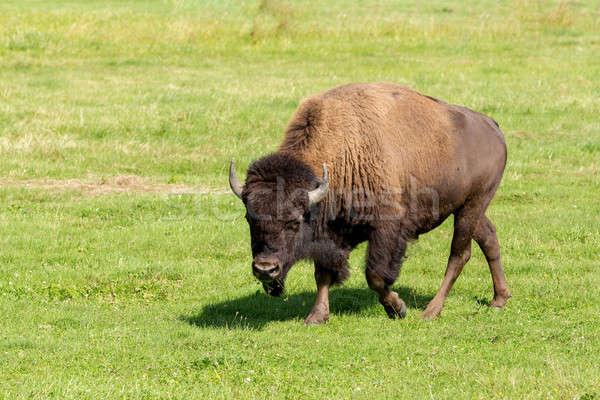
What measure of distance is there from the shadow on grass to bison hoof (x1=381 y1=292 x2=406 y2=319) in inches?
5.5

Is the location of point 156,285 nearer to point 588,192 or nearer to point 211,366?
point 211,366

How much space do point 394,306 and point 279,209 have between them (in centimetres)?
198

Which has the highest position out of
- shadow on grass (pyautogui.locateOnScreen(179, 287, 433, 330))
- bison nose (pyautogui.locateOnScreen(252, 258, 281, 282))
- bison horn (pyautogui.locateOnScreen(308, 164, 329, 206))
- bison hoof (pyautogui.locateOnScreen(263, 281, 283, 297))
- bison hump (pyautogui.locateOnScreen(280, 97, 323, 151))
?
bison hump (pyautogui.locateOnScreen(280, 97, 323, 151))

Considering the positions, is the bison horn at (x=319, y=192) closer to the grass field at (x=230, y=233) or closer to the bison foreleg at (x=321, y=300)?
the bison foreleg at (x=321, y=300)

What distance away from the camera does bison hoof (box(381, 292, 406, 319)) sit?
891cm

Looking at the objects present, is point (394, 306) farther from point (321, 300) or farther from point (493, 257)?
point (493, 257)

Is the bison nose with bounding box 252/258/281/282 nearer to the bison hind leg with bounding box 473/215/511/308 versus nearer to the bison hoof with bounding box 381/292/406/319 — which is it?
the bison hoof with bounding box 381/292/406/319

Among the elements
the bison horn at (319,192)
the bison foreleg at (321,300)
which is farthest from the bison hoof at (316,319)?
the bison horn at (319,192)

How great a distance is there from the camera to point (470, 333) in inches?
324

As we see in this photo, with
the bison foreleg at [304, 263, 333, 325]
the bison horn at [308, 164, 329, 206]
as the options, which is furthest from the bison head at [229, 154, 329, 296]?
the bison foreleg at [304, 263, 333, 325]

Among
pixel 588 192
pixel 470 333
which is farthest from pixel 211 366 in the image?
pixel 588 192

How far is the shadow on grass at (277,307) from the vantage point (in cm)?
873

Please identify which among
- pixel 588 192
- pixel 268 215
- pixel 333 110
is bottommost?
pixel 588 192

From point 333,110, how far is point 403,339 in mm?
2571
